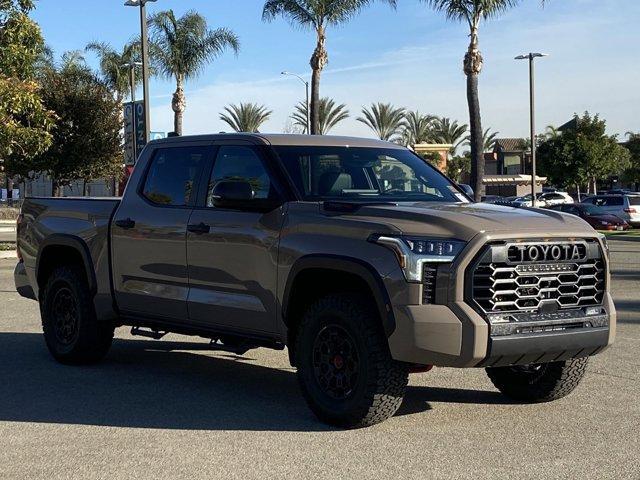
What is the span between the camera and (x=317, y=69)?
4103cm

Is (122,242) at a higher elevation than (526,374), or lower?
higher

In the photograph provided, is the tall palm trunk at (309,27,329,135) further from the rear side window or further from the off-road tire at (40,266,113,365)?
the off-road tire at (40,266,113,365)

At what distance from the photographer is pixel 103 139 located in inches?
1565

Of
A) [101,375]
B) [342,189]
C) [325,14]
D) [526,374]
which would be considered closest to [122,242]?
[101,375]

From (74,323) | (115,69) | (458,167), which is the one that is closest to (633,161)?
(458,167)

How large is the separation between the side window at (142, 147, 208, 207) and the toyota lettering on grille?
9.11 ft

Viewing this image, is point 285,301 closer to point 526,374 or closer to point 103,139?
point 526,374

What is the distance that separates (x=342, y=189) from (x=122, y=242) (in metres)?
2.08

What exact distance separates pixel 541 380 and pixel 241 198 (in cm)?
251

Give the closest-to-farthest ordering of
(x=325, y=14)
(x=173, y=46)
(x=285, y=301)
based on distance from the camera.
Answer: (x=285, y=301)
(x=325, y=14)
(x=173, y=46)

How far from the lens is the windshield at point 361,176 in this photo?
6.98m

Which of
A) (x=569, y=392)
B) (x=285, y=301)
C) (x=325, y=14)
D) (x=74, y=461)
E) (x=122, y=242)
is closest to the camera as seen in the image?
(x=74, y=461)

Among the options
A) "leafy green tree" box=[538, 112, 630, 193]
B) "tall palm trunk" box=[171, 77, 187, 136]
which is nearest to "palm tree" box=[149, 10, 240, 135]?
"tall palm trunk" box=[171, 77, 187, 136]

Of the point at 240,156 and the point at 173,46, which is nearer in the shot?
the point at 240,156
